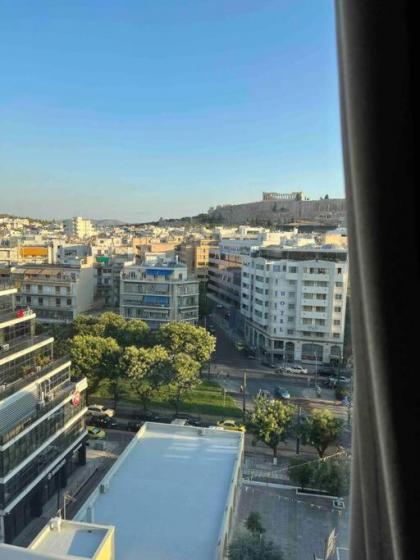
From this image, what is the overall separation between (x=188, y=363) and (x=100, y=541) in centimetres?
297

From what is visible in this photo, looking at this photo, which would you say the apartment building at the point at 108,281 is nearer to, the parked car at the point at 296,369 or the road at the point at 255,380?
the road at the point at 255,380

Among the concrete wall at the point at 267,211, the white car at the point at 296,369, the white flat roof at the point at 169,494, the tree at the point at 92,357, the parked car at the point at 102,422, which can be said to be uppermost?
the concrete wall at the point at 267,211

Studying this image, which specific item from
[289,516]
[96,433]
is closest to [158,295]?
[96,433]

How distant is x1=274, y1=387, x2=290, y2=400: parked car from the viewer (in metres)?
5.32

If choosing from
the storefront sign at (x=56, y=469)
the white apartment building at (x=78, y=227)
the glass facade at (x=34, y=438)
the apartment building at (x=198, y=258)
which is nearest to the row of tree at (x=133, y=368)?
the glass facade at (x=34, y=438)

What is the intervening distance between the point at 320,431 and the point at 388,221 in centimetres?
352

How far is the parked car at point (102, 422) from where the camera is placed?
4.50 meters

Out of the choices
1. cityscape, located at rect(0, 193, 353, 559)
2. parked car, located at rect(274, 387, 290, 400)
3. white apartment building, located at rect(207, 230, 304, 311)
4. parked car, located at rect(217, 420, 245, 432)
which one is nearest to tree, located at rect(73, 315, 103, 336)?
cityscape, located at rect(0, 193, 353, 559)

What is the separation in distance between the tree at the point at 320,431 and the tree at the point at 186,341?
6.84ft

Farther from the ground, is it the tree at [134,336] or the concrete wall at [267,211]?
the concrete wall at [267,211]

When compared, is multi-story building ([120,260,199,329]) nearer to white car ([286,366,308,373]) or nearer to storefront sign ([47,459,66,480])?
white car ([286,366,308,373])

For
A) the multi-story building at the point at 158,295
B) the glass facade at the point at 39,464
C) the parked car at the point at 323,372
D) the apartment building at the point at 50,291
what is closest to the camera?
the glass facade at the point at 39,464

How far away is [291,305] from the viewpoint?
6766 mm

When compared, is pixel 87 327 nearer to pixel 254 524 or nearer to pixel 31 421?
pixel 31 421
